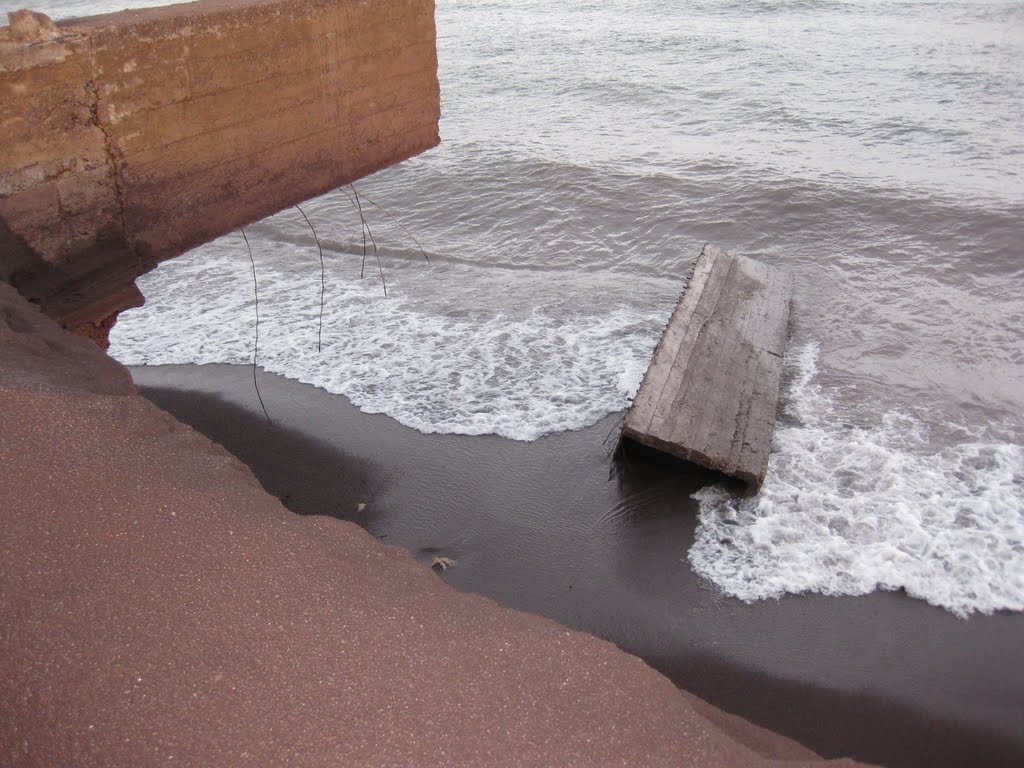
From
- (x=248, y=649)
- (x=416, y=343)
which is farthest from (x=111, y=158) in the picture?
(x=248, y=649)

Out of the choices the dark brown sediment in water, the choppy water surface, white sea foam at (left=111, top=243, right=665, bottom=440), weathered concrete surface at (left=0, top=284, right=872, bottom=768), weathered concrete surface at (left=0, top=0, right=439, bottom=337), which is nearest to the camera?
weathered concrete surface at (left=0, top=284, right=872, bottom=768)

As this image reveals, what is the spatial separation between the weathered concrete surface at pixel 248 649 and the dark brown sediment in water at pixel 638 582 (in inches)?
27.7

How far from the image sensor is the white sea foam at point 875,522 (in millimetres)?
4781

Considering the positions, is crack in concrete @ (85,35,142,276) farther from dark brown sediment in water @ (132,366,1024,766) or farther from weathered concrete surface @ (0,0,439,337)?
dark brown sediment in water @ (132,366,1024,766)

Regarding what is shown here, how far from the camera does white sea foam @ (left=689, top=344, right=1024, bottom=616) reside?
4781 mm

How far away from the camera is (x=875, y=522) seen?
516cm

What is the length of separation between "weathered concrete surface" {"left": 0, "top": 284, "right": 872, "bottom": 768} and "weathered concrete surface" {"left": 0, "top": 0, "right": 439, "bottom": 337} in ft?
5.31

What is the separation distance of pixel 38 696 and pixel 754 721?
3209mm

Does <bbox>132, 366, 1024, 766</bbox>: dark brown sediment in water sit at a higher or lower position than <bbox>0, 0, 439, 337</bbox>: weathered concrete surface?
lower

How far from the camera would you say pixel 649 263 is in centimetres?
946

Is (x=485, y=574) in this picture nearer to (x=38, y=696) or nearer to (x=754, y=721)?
(x=754, y=721)

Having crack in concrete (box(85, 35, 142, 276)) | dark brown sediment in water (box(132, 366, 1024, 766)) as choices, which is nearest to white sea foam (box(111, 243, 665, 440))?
dark brown sediment in water (box(132, 366, 1024, 766))

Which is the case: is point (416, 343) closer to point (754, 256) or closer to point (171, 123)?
point (171, 123)

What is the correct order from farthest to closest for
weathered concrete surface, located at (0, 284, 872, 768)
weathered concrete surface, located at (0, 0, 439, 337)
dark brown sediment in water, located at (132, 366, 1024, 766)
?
weathered concrete surface, located at (0, 0, 439, 337), dark brown sediment in water, located at (132, 366, 1024, 766), weathered concrete surface, located at (0, 284, 872, 768)
